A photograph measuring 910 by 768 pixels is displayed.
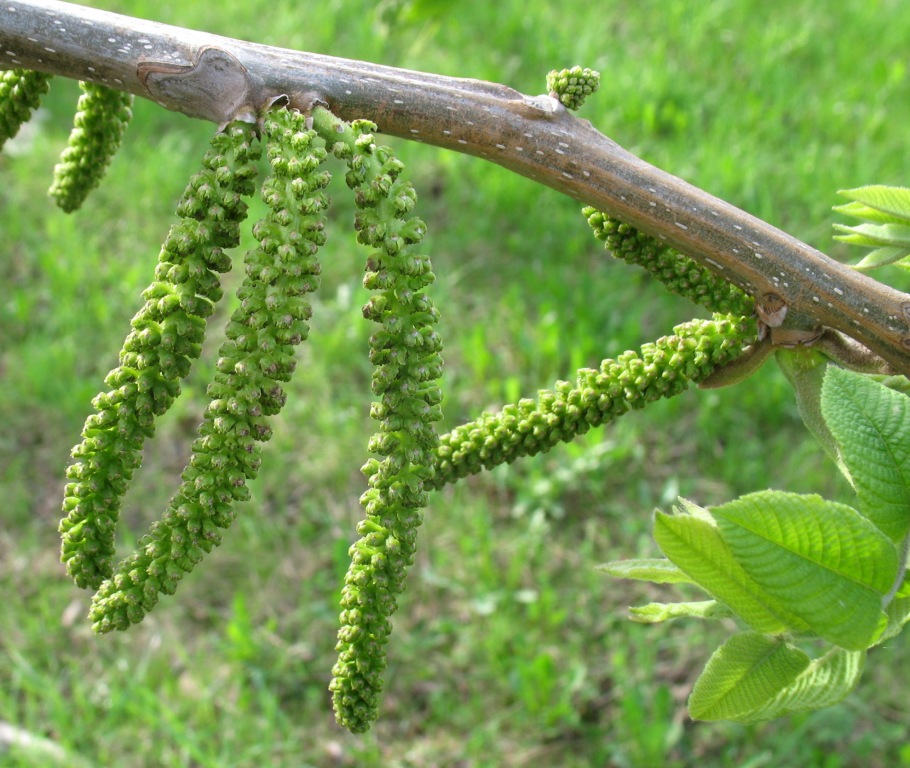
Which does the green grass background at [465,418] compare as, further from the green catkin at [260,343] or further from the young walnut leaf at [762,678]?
the young walnut leaf at [762,678]

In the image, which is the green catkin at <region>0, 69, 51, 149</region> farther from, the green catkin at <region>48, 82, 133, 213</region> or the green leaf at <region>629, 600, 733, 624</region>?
the green leaf at <region>629, 600, 733, 624</region>

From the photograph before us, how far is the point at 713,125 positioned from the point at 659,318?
1054 millimetres

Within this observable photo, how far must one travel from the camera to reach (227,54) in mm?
979

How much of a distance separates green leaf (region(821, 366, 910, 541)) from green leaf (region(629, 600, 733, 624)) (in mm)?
186

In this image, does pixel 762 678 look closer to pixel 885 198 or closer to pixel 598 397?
pixel 598 397

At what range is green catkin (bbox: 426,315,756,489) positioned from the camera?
1.13 metres

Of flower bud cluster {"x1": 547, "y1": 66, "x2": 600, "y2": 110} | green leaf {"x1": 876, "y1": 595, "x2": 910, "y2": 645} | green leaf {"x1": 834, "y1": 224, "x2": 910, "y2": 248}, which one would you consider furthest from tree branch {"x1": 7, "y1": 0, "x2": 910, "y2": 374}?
green leaf {"x1": 876, "y1": 595, "x2": 910, "y2": 645}

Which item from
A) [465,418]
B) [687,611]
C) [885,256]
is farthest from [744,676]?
[465,418]

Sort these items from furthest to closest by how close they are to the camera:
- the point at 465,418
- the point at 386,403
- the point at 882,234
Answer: the point at 465,418, the point at 882,234, the point at 386,403

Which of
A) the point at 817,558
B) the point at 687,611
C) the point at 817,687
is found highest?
the point at 817,558

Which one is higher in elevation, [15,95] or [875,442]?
[875,442]

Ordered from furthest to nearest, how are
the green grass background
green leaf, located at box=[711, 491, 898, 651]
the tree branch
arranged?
the green grass background < the tree branch < green leaf, located at box=[711, 491, 898, 651]

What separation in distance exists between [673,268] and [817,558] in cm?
38

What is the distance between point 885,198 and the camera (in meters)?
1.13
